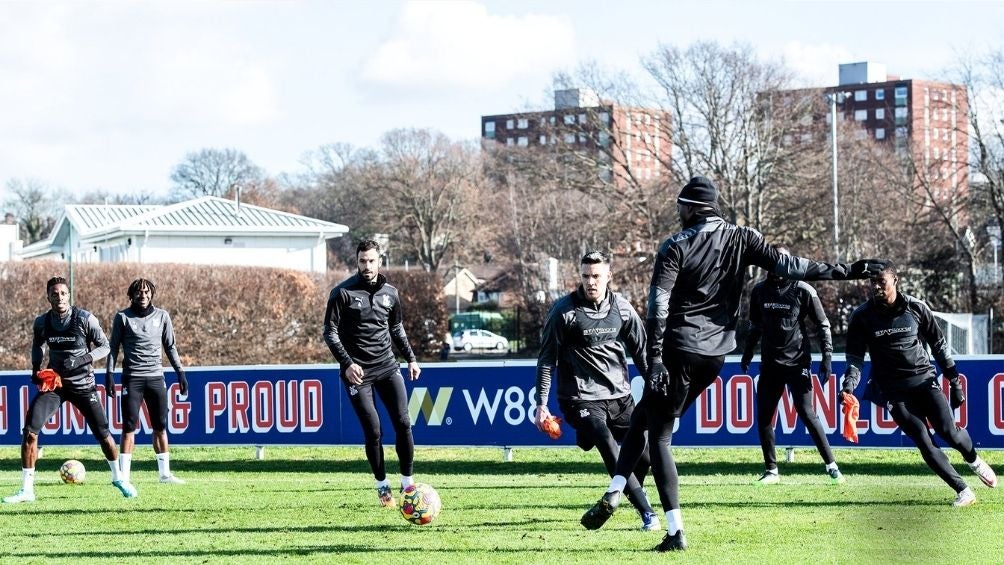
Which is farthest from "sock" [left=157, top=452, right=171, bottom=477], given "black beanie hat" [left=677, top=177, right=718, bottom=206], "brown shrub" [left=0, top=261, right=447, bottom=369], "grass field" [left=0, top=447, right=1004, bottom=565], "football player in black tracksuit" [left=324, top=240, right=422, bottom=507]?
"brown shrub" [left=0, top=261, right=447, bottom=369]

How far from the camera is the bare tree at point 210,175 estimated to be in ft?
319

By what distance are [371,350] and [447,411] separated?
17.6 feet

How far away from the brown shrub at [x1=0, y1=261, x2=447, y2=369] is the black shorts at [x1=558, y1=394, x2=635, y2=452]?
29814mm

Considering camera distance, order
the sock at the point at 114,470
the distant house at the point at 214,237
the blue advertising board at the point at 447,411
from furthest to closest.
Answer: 1. the distant house at the point at 214,237
2. the blue advertising board at the point at 447,411
3. the sock at the point at 114,470

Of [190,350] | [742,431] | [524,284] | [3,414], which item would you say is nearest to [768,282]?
[742,431]

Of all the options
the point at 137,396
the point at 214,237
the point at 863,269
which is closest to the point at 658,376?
the point at 863,269

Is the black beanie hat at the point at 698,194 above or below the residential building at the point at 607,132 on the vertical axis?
below

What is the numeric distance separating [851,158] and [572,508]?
48.8m

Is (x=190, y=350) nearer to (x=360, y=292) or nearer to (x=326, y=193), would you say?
(x=360, y=292)

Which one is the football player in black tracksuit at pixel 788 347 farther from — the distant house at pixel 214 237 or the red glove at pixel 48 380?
the distant house at pixel 214 237

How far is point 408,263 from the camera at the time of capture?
312 feet

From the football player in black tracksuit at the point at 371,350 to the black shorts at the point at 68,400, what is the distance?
2825mm

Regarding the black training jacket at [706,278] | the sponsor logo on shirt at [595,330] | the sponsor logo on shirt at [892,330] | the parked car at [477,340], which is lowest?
the parked car at [477,340]

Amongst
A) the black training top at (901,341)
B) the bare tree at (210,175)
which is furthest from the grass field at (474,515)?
the bare tree at (210,175)
